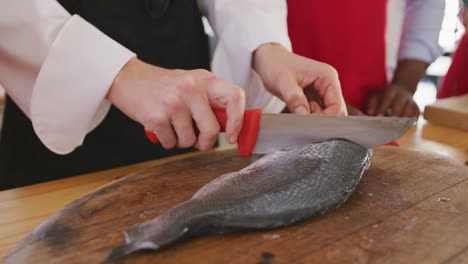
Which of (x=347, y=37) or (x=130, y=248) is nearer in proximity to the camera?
(x=130, y=248)

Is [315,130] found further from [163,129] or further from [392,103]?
[392,103]

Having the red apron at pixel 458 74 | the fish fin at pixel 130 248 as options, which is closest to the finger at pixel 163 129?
the fish fin at pixel 130 248

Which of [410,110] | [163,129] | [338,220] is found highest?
[163,129]

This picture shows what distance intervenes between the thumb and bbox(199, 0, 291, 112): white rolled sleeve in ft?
0.71

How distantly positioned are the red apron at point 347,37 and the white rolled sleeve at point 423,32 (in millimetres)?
163

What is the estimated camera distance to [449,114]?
1.56 metres

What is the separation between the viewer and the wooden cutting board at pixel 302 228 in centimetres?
67

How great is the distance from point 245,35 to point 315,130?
41cm

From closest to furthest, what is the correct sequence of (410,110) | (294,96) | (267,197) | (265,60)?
(267,197) → (294,96) → (265,60) → (410,110)

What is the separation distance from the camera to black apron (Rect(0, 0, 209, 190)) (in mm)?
1202

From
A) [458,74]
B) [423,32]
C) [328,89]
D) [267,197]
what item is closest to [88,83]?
[267,197]

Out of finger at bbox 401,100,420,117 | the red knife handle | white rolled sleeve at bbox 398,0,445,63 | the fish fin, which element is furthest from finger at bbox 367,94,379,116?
the fish fin

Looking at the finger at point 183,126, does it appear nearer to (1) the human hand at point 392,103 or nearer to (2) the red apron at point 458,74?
(1) the human hand at point 392,103

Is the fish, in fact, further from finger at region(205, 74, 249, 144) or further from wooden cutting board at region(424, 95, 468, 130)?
wooden cutting board at region(424, 95, 468, 130)
